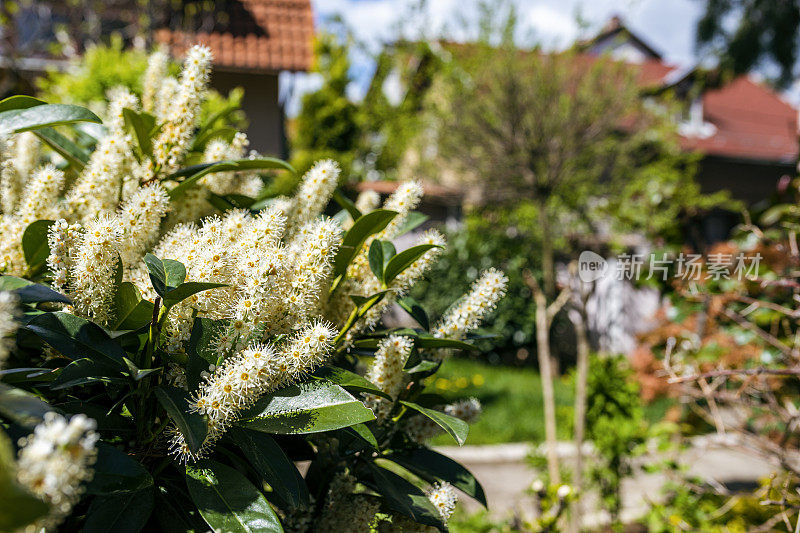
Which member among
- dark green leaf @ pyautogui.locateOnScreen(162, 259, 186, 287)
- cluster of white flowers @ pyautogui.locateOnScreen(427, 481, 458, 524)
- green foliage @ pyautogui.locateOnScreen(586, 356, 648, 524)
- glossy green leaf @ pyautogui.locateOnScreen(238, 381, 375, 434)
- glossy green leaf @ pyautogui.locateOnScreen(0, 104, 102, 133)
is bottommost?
green foliage @ pyautogui.locateOnScreen(586, 356, 648, 524)

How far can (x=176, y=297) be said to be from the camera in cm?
77

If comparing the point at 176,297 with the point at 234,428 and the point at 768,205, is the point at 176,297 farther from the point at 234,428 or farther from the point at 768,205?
the point at 768,205

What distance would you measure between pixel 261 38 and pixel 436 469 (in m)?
6.05

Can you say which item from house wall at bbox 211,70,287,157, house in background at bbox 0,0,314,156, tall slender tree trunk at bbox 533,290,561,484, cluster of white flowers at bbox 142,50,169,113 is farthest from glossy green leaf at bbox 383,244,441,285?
house wall at bbox 211,70,287,157

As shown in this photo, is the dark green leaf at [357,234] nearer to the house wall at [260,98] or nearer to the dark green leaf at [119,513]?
the dark green leaf at [119,513]

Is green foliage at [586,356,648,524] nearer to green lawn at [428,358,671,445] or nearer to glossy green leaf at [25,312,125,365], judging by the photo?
green lawn at [428,358,671,445]

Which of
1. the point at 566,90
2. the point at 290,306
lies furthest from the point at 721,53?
the point at 290,306

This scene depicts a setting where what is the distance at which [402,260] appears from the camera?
101cm

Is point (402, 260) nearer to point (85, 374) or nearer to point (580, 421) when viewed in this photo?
point (85, 374)

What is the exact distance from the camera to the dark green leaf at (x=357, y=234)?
1015 millimetres

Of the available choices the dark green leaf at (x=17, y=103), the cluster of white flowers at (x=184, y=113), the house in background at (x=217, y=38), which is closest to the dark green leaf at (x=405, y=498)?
the cluster of white flowers at (x=184, y=113)

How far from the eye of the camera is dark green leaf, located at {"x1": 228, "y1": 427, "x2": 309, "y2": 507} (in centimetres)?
80

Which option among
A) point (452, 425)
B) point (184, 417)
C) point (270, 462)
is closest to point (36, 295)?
point (184, 417)

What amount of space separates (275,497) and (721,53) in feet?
42.3
